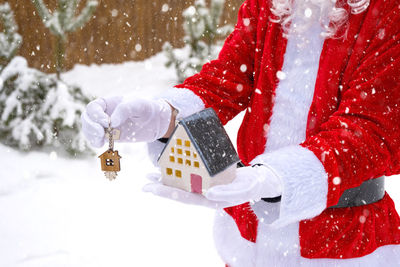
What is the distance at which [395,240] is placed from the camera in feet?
3.96

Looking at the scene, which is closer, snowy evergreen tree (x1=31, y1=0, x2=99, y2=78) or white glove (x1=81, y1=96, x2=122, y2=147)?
white glove (x1=81, y1=96, x2=122, y2=147)

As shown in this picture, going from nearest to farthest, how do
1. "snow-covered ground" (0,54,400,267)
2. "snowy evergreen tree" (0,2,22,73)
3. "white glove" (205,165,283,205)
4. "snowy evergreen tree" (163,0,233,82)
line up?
"white glove" (205,165,283,205) → "snow-covered ground" (0,54,400,267) → "snowy evergreen tree" (0,2,22,73) → "snowy evergreen tree" (163,0,233,82)

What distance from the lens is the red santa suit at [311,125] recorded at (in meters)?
0.94

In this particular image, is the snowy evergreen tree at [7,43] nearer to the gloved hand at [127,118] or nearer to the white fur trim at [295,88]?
the gloved hand at [127,118]

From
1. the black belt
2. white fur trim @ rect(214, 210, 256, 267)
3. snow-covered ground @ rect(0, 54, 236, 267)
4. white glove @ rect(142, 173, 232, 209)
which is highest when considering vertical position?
white glove @ rect(142, 173, 232, 209)

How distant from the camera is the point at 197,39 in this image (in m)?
6.89

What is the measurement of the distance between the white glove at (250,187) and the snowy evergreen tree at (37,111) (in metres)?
3.79

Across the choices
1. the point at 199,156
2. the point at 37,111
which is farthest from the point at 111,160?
the point at 37,111

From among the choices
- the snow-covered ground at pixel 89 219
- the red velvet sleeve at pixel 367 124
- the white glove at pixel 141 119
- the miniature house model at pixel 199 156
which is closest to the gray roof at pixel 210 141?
the miniature house model at pixel 199 156

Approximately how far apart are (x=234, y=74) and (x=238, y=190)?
60 centimetres

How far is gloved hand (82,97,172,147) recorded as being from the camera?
1.19 metres

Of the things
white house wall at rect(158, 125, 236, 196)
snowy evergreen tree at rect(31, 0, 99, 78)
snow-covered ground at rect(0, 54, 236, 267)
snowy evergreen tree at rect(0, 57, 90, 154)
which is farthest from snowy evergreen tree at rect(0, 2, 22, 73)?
white house wall at rect(158, 125, 236, 196)

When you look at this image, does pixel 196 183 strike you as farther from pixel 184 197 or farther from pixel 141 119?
pixel 141 119

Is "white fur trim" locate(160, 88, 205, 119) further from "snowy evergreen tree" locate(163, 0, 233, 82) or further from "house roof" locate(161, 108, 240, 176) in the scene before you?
"snowy evergreen tree" locate(163, 0, 233, 82)
